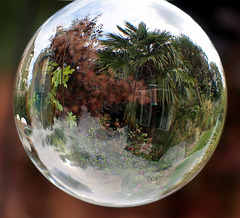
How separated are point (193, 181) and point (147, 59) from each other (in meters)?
3.09

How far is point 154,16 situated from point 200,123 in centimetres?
28

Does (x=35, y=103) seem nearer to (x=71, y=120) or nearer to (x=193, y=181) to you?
(x=71, y=120)

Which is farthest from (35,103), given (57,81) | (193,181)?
(193,181)

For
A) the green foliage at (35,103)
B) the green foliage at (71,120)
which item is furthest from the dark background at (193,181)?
the green foliage at (71,120)

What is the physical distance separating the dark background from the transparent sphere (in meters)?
2.55

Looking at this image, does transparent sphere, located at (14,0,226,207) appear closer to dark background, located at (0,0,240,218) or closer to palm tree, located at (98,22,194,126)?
palm tree, located at (98,22,194,126)

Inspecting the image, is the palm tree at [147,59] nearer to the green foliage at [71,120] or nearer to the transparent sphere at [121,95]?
the transparent sphere at [121,95]

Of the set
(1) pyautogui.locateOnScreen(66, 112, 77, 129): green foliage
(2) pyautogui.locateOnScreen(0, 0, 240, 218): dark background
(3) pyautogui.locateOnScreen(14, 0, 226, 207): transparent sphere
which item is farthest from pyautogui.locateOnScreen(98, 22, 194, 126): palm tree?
(2) pyautogui.locateOnScreen(0, 0, 240, 218): dark background

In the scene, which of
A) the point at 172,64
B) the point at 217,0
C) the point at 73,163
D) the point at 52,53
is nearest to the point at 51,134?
the point at 73,163

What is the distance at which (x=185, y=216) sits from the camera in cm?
385

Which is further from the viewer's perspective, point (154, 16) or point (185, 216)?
point (185, 216)

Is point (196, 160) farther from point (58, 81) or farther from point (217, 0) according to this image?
point (217, 0)

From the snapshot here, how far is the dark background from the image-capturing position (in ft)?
11.5

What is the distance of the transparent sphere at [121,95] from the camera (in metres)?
0.85
